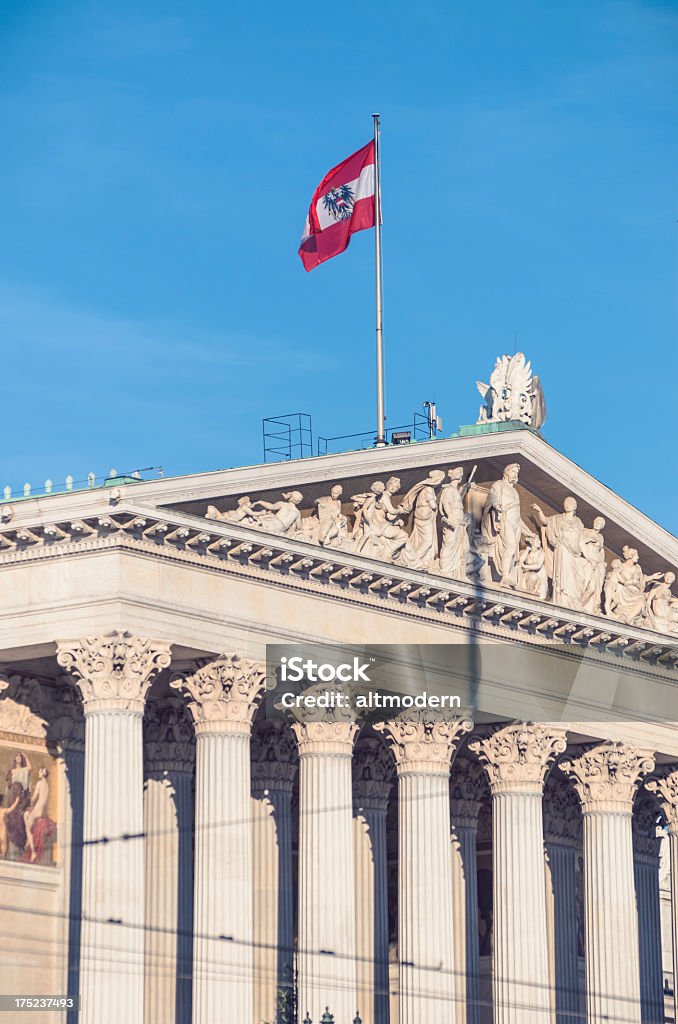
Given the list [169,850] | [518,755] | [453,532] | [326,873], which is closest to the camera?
[326,873]

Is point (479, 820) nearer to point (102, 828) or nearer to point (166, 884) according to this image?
point (166, 884)

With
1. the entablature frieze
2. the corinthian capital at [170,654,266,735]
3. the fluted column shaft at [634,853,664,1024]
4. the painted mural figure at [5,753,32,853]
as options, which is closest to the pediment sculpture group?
the entablature frieze

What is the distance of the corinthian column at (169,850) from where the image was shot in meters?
74.2

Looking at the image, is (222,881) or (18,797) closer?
(222,881)

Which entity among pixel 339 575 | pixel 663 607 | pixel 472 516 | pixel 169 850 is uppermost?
pixel 472 516

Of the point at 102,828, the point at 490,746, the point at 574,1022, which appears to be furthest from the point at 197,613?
the point at 574,1022

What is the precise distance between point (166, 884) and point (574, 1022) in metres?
19.2

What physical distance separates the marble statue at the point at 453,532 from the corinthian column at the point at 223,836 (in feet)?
28.3

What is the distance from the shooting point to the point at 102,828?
66688mm

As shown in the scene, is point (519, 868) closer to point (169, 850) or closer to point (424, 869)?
point (424, 869)

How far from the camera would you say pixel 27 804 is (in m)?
72.5

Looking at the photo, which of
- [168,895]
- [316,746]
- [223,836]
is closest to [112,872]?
[223,836]

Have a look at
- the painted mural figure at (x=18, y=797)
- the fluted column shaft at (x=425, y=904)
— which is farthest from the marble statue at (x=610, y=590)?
the painted mural figure at (x=18, y=797)

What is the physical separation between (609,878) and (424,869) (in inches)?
361
